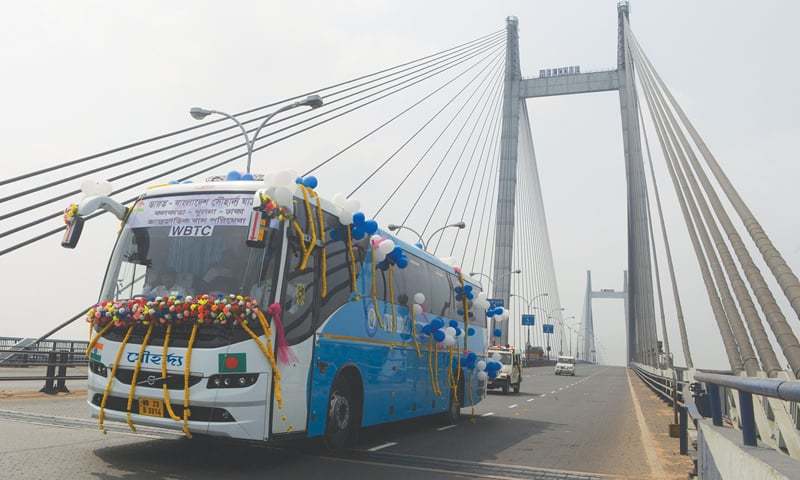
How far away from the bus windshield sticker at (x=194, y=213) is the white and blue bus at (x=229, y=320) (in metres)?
0.01

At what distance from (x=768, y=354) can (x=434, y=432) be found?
18.7 ft

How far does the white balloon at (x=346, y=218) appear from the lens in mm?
9027

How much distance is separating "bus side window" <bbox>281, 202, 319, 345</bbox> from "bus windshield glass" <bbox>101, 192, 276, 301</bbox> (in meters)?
0.28

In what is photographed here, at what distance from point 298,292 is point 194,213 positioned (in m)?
1.43

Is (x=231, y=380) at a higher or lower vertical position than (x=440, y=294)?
lower

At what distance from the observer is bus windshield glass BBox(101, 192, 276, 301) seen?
24.5 feet

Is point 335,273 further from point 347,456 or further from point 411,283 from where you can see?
point 411,283

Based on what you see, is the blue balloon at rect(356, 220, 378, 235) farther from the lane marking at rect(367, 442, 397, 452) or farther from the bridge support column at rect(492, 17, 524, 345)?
the bridge support column at rect(492, 17, 524, 345)

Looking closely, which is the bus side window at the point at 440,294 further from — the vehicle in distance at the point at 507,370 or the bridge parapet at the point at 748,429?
the vehicle in distance at the point at 507,370

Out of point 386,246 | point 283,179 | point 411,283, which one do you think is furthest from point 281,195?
point 411,283

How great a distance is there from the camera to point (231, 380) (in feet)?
23.3

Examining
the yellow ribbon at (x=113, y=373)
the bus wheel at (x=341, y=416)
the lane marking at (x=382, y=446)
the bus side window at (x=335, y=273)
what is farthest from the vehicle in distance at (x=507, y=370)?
the yellow ribbon at (x=113, y=373)

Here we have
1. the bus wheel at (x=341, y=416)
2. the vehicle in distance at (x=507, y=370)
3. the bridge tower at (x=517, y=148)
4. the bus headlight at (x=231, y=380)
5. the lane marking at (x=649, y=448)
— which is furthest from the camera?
the bridge tower at (x=517, y=148)

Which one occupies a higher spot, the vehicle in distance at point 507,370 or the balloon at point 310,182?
the balloon at point 310,182
